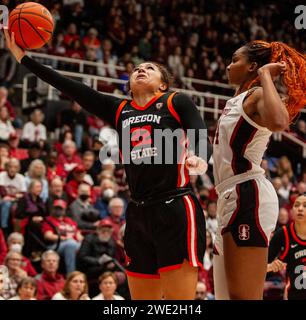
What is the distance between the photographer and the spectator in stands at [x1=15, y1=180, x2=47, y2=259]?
30.0 ft

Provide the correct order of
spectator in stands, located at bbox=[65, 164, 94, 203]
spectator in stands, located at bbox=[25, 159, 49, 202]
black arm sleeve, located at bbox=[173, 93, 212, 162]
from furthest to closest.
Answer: spectator in stands, located at bbox=[65, 164, 94, 203], spectator in stands, located at bbox=[25, 159, 49, 202], black arm sleeve, located at bbox=[173, 93, 212, 162]

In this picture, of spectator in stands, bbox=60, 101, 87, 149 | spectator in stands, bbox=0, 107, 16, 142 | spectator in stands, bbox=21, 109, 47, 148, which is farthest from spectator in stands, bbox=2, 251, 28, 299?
spectator in stands, bbox=60, 101, 87, 149

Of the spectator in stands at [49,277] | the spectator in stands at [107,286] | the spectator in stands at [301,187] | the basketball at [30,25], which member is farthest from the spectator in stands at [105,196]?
the basketball at [30,25]

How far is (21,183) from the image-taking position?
32.8 ft

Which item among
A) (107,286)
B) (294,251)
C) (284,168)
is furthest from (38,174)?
(284,168)

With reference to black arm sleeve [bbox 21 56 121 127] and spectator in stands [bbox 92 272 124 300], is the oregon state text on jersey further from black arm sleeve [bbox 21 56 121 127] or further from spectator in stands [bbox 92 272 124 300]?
spectator in stands [bbox 92 272 124 300]

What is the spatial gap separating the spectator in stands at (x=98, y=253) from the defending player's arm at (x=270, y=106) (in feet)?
16.8

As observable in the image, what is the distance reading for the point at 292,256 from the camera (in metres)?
6.28

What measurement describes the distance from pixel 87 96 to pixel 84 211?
5.35 m

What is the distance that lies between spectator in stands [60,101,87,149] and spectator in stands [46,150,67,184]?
1.15 metres

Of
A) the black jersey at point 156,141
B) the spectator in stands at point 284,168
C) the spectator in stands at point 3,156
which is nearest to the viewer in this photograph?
the black jersey at point 156,141

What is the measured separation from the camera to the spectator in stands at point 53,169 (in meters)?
10.7

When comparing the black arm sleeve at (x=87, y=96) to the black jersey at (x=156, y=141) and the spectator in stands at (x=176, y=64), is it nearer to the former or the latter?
the black jersey at (x=156, y=141)
